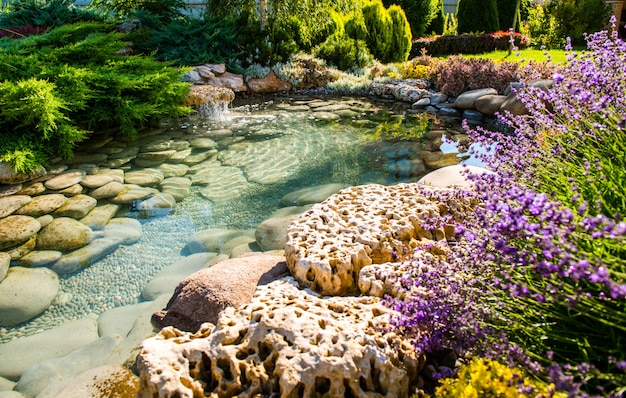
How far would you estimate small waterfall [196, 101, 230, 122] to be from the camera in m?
8.28

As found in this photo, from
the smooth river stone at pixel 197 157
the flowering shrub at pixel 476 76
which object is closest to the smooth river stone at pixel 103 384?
the smooth river stone at pixel 197 157

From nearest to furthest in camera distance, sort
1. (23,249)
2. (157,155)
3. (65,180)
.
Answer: (23,249) → (65,180) → (157,155)

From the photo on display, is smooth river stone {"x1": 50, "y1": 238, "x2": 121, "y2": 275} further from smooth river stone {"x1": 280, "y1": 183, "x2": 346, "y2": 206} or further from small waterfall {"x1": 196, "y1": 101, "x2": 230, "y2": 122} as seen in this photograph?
small waterfall {"x1": 196, "y1": 101, "x2": 230, "y2": 122}

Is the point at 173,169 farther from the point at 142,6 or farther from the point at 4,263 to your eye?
the point at 142,6

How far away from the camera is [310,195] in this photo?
4871 millimetres

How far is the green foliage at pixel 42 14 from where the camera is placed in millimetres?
9889

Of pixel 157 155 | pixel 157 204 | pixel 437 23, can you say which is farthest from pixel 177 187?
pixel 437 23

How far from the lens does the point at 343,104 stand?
30.8 ft

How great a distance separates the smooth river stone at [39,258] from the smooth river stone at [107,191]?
3.61 ft

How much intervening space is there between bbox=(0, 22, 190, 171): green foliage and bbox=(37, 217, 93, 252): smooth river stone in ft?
4.14

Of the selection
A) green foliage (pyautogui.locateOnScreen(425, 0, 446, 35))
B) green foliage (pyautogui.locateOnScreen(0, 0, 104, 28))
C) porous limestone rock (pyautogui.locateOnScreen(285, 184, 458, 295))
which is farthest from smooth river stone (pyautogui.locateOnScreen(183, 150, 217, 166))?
green foliage (pyautogui.locateOnScreen(425, 0, 446, 35))

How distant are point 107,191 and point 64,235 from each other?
3.27ft

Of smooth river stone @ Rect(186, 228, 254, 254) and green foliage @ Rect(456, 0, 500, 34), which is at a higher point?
green foliage @ Rect(456, 0, 500, 34)

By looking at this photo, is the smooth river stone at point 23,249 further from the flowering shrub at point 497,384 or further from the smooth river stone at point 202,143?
the flowering shrub at point 497,384
